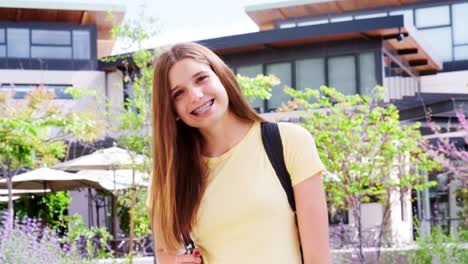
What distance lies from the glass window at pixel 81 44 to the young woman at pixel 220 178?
28759 millimetres

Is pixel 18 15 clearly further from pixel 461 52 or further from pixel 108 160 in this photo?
pixel 108 160

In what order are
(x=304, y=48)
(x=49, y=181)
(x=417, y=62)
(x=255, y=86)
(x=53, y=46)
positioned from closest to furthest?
1. (x=255, y=86)
2. (x=49, y=181)
3. (x=304, y=48)
4. (x=417, y=62)
5. (x=53, y=46)

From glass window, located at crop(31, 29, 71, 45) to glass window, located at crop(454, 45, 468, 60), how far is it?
13.4 metres

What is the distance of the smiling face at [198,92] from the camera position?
2.55 m

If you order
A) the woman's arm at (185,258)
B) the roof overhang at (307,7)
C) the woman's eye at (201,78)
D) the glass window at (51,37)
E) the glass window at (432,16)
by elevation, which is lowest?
the woman's arm at (185,258)

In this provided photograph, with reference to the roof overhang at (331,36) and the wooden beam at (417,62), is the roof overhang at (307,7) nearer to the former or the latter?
the wooden beam at (417,62)

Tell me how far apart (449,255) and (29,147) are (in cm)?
878

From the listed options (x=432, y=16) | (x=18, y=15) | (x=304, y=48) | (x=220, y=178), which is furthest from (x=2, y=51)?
(x=220, y=178)

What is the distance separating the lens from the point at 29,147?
16.0 meters

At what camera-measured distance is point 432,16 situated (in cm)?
3184

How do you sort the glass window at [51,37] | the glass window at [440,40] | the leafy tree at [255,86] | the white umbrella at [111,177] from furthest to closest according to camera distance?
the glass window at [440,40], the glass window at [51,37], the white umbrella at [111,177], the leafy tree at [255,86]

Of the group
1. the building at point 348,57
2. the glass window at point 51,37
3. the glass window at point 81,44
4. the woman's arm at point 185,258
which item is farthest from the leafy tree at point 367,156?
the glass window at point 51,37

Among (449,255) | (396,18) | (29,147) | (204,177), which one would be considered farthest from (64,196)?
(204,177)

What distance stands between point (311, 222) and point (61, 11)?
2988 centimetres
